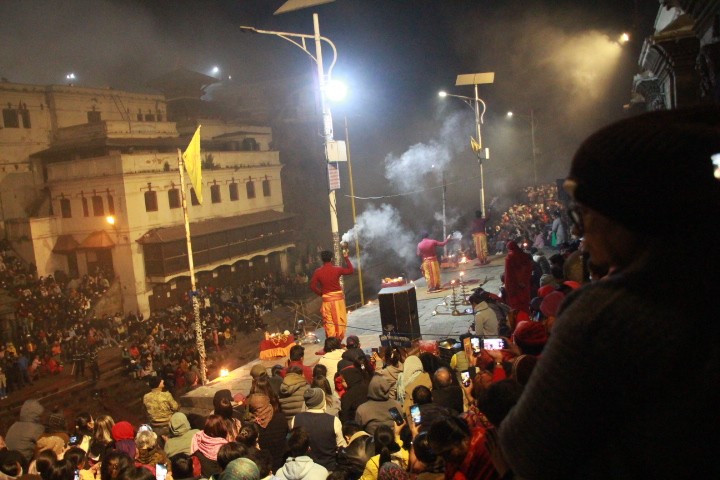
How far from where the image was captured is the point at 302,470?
5352mm

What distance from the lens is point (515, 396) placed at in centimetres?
313

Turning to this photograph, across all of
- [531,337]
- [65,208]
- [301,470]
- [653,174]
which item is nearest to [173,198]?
[65,208]

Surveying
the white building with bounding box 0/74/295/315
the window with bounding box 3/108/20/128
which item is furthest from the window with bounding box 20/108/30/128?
the window with bounding box 3/108/20/128

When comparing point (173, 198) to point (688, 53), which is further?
point (173, 198)

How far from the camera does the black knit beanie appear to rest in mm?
1293

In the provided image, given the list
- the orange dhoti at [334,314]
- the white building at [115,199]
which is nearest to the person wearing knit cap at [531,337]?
the orange dhoti at [334,314]

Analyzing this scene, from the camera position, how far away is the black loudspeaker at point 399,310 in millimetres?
11836

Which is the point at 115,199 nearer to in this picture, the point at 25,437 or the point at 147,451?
the point at 25,437

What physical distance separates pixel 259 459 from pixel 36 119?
38870mm

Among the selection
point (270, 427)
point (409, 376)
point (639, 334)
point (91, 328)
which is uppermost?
point (639, 334)

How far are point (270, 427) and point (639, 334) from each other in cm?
657

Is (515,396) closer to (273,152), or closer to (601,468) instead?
(601,468)

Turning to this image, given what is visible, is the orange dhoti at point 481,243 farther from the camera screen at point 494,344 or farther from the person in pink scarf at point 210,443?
the person in pink scarf at point 210,443

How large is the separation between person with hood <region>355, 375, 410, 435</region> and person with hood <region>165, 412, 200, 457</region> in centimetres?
225
